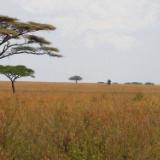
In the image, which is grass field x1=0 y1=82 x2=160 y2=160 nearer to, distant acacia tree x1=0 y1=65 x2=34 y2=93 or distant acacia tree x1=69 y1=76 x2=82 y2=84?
distant acacia tree x1=0 y1=65 x2=34 y2=93

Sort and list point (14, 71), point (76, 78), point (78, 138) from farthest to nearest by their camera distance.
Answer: point (76, 78) < point (14, 71) < point (78, 138)

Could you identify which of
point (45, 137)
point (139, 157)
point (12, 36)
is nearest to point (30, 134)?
point (45, 137)

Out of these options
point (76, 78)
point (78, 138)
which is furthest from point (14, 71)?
point (76, 78)

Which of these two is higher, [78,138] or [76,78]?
[76,78]

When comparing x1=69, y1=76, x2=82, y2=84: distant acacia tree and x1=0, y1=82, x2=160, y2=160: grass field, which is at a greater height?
x1=69, y1=76, x2=82, y2=84: distant acacia tree

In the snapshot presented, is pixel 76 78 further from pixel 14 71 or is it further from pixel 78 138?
pixel 78 138

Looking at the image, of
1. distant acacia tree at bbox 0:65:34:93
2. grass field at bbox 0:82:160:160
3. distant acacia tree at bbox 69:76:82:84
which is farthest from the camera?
distant acacia tree at bbox 69:76:82:84

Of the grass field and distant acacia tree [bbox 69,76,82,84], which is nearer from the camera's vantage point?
the grass field

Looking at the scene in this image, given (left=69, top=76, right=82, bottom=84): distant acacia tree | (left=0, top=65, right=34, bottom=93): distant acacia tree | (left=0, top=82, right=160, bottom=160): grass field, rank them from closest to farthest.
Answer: (left=0, top=82, right=160, bottom=160): grass field, (left=0, top=65, right=34, bottom=93): distant acacia tree, (left=69, top=76, right=82, bottom=84): distant acacia tree

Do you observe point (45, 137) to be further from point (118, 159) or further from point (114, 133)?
point (118, 159)

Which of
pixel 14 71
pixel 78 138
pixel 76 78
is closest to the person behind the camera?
pixel 78 138

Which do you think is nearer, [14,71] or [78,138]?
[78,138]

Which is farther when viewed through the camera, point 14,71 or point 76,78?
point 76,78

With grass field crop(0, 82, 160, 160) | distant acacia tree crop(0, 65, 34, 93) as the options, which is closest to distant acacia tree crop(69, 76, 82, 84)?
distant acacia tree crop(0, 65, 34, 93)
